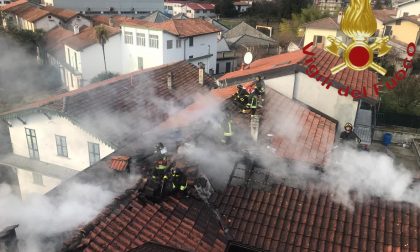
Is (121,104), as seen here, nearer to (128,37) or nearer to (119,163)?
(119,163)

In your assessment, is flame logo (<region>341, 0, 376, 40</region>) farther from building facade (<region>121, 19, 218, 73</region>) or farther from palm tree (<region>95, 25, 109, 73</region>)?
palm tree (<region>95, 25, 109, 73</region>)

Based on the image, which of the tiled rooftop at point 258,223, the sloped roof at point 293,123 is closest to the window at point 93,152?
the sloped roof at point 293,123

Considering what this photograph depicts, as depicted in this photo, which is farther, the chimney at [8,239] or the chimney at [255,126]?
the chimney at [255,126]

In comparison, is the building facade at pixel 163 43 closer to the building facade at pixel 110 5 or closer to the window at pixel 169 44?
the window at pixel 169 44

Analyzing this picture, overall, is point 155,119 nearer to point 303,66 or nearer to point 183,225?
point 303,66

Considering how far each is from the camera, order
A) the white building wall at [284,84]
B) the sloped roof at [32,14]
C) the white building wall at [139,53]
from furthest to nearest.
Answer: the sloped roof at [32,14], the white building wall at [139,53], the white building wall at [284,84]

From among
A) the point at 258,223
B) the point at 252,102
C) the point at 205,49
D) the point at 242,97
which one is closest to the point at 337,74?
the point at 242,97

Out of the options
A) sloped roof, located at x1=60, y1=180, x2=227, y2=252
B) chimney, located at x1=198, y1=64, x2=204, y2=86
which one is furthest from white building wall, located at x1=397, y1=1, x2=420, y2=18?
sloped roof, located at x1=60, y1=180, x2=227, y2=252
